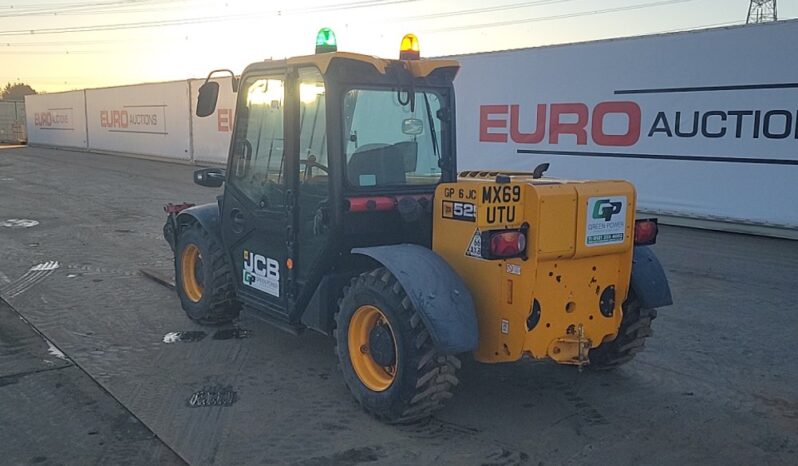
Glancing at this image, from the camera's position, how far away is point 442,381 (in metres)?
4.08

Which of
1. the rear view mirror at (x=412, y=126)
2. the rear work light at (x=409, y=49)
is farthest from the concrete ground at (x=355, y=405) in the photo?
the rear work light at (x=409, y=49)

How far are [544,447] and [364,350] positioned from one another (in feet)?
4.02

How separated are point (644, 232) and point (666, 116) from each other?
7.96m

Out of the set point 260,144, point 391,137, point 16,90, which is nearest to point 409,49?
point 391,137

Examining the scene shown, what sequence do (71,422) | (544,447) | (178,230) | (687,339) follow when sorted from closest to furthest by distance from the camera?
(544,447) → (71,422) → (687,339) → (178,230)

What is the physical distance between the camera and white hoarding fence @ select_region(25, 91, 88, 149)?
35719mm

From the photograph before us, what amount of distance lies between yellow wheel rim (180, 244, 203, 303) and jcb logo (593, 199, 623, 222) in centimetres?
365

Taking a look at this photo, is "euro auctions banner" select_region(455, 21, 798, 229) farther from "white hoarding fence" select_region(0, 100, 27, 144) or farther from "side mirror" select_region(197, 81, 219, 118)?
"white hoarding fence" select_region(0, 100, 27, 144)

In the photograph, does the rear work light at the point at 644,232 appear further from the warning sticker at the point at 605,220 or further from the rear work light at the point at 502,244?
the rear work light at the point at 502,244

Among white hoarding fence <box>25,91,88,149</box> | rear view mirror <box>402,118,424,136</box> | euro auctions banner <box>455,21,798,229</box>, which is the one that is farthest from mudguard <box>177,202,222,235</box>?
white hoarding fence <box>25,91,88,149</box>

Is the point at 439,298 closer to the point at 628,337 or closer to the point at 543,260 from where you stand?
the point at 543,260

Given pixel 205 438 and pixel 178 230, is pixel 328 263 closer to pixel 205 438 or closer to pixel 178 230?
pixel 205 438

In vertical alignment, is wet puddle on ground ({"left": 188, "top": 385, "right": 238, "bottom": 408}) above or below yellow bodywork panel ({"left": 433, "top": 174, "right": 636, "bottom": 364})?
below

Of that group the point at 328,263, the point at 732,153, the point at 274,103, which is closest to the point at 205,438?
the point at 328,263
